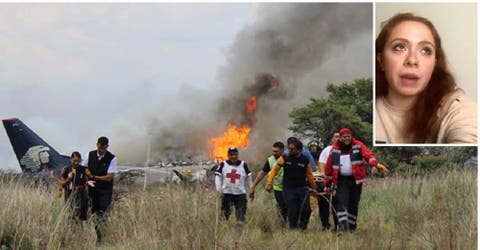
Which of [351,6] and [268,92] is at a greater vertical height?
[351,6]

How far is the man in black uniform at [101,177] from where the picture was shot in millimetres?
7176

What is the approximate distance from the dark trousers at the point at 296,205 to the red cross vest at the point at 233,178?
23.5 inches

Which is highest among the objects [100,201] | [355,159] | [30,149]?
[355,159]

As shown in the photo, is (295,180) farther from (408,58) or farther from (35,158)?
(35,158)

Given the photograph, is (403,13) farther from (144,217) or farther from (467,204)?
(144,217)

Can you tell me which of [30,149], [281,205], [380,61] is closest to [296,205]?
[281,205]

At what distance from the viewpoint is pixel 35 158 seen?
14.1m

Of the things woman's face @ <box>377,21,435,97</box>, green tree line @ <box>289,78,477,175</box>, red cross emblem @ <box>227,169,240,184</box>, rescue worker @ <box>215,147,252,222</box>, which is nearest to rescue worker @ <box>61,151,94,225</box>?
rescue worker @ <box>215,147,252,222</box>

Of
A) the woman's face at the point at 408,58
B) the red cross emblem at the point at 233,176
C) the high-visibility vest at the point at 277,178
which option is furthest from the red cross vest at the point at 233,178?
the woman's face at the point at 408,58

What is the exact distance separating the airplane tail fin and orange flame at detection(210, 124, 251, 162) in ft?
11.3

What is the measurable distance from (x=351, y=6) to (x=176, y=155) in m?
5.37

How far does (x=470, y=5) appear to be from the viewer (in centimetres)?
1006

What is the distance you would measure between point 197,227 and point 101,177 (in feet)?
7.45

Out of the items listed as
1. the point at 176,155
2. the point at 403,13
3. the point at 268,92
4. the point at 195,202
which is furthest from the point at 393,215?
the point at 268,92
